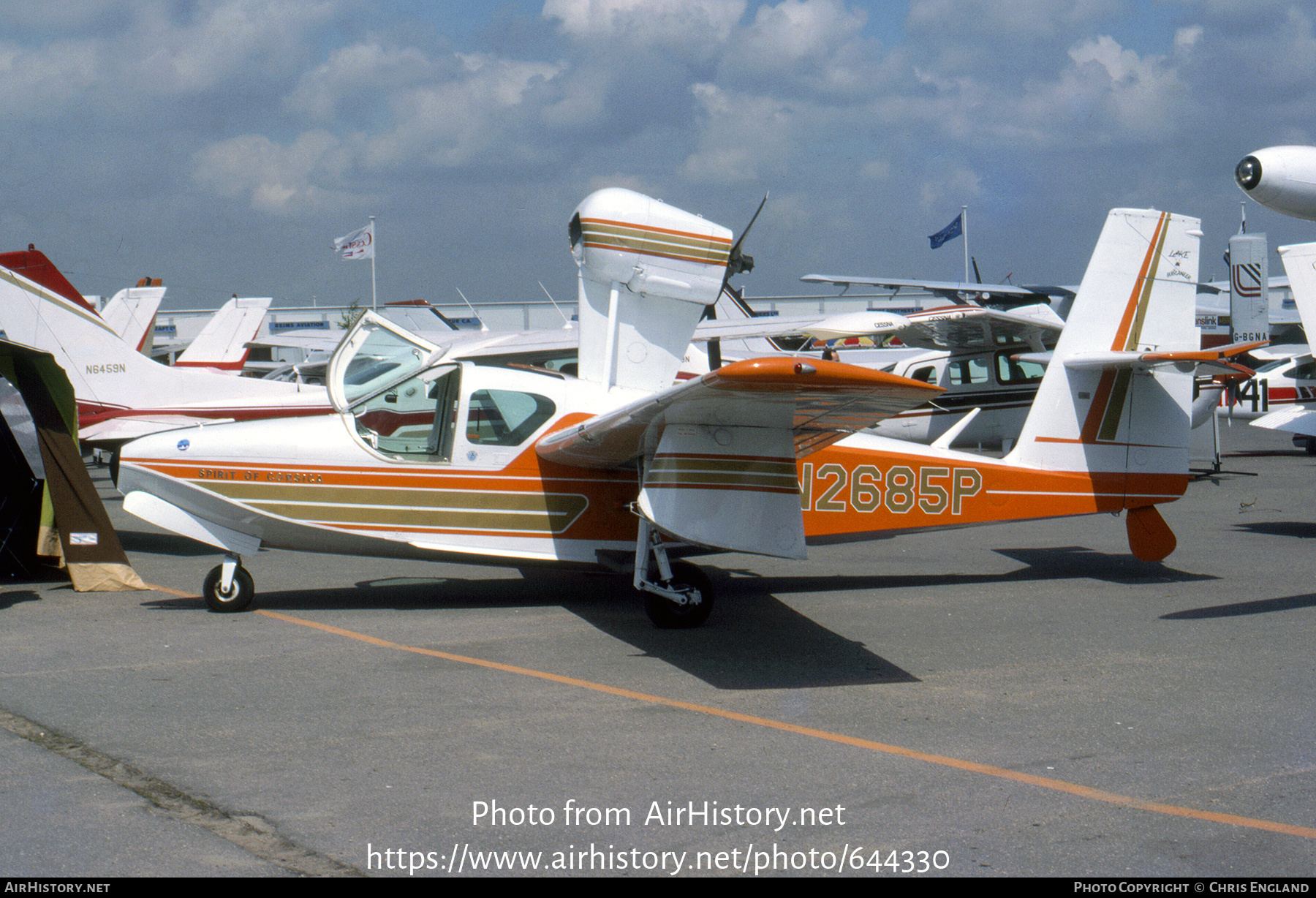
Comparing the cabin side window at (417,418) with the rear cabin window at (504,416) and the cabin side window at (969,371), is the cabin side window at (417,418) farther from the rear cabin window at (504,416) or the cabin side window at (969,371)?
the cabin side window at (969,371)

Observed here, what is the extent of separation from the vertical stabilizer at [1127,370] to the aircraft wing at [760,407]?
3.00 metres

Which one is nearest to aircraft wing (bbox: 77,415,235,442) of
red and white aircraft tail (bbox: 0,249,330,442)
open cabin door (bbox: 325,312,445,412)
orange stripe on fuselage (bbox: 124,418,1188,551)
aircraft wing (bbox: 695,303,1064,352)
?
red and white aircraft tail (bbox: 0,249,330,442)

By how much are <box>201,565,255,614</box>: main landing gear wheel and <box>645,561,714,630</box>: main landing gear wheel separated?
9.83 ft

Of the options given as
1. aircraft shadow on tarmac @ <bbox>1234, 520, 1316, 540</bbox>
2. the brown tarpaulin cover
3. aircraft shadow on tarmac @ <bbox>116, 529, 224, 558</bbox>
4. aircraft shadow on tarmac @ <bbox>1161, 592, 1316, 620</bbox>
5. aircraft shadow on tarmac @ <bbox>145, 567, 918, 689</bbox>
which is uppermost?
the brown tarpaulin cover

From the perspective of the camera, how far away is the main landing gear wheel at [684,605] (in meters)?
7.34

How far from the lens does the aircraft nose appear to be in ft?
18.0

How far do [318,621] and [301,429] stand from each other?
142cm

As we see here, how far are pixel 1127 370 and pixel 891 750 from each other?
550cm

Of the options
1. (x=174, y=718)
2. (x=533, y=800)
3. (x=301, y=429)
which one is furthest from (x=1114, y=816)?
(x=301, y=429)

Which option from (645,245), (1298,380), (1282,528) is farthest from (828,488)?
(1298,380)

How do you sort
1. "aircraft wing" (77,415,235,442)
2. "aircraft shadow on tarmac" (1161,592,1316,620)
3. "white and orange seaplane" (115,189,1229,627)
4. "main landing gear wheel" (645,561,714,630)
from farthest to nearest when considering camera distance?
"aircraft wing" (77,415,235,442), "aircraft shadow on tarmac" (1161,592,1316,620), "main landing gear wheel" (645,561,714,630), "white and orange seaplane" (115,189,1229,627)

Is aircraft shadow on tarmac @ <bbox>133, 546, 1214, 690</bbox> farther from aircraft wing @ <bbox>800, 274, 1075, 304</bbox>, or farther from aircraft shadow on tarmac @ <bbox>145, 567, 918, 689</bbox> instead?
aircraft wing @ <bbox>800, 274, 1075, 304</bbox>

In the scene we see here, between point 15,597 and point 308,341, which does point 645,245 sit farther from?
point 308,341

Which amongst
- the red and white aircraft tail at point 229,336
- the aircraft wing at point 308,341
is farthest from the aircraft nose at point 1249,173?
the aircraft wing at point 308,341
